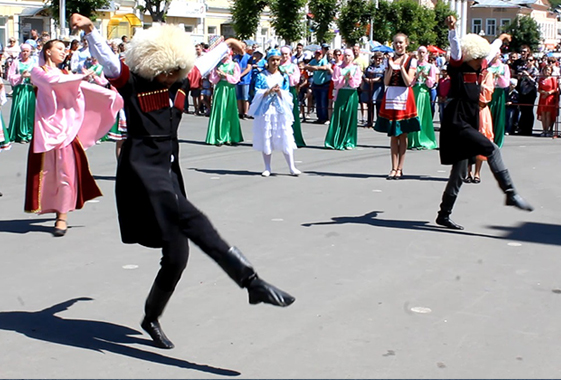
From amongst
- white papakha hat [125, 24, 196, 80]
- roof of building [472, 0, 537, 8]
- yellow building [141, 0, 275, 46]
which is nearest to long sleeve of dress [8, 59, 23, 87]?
white papakha hat [125, 24, 196, 80]

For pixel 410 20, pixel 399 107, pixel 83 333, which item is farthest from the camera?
pixel 410 20

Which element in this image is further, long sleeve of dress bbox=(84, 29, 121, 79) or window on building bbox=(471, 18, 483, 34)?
window on building bbox=(471, 18, 483, 34)

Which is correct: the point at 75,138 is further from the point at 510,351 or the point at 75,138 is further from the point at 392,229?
the point at 510,351

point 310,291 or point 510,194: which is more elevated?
point 510,194

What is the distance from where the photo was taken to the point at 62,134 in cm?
827

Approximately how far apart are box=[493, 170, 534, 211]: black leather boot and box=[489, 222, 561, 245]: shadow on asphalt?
0.38m

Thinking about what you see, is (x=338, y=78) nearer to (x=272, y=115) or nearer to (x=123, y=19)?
(x=272, y=115)

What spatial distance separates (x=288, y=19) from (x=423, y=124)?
977 inches

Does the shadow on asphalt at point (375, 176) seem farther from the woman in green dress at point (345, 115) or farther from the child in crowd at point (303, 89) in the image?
the child in crowd at point (303, 89)

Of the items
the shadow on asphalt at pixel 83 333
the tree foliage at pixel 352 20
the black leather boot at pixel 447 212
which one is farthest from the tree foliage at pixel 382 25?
the shadow on asphalt at pixel 83 333

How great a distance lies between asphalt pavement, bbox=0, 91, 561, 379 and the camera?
4883 millimetres

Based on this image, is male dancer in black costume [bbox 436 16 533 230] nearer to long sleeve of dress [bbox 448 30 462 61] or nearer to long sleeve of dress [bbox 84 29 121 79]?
long sleeve of dress [bbox 448 30 462 61]

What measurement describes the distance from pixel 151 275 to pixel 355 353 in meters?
2.17

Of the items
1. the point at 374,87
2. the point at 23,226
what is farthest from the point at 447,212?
the point at 374,87
